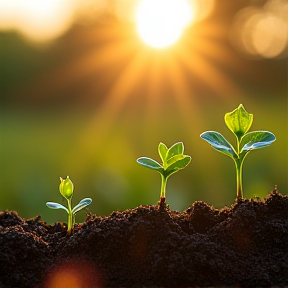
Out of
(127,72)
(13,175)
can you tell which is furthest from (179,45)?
(13,175)

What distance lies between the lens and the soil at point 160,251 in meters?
1.00

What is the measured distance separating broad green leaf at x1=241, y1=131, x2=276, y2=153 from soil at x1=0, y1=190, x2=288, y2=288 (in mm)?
145

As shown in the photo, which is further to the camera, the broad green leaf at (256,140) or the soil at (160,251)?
the broad green leaf at (256,140)

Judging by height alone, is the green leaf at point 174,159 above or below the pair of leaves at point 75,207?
above

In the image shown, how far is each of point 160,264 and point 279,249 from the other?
0.98 ft

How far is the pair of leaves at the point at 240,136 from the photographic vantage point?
120 cm

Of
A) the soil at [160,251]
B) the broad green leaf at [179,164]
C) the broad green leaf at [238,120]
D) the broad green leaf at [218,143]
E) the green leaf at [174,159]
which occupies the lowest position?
the soil at [160,251]

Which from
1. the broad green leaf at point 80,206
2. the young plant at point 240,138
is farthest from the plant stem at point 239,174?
the broad green leaf at point 80,206

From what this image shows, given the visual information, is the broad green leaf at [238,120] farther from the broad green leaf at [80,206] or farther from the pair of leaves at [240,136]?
the broad green leaf at [80,206]

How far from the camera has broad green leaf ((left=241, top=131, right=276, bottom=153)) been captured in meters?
1.19

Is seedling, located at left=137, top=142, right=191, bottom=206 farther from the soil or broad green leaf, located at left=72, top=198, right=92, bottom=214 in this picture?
broad green leaf, located at left=72, top=198, right=92, bottom=214

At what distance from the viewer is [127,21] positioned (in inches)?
348

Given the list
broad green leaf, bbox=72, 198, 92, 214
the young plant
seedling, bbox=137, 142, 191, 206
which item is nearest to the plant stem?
the young plant

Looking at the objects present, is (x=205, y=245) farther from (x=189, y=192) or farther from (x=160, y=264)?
(x=189, y=192)
